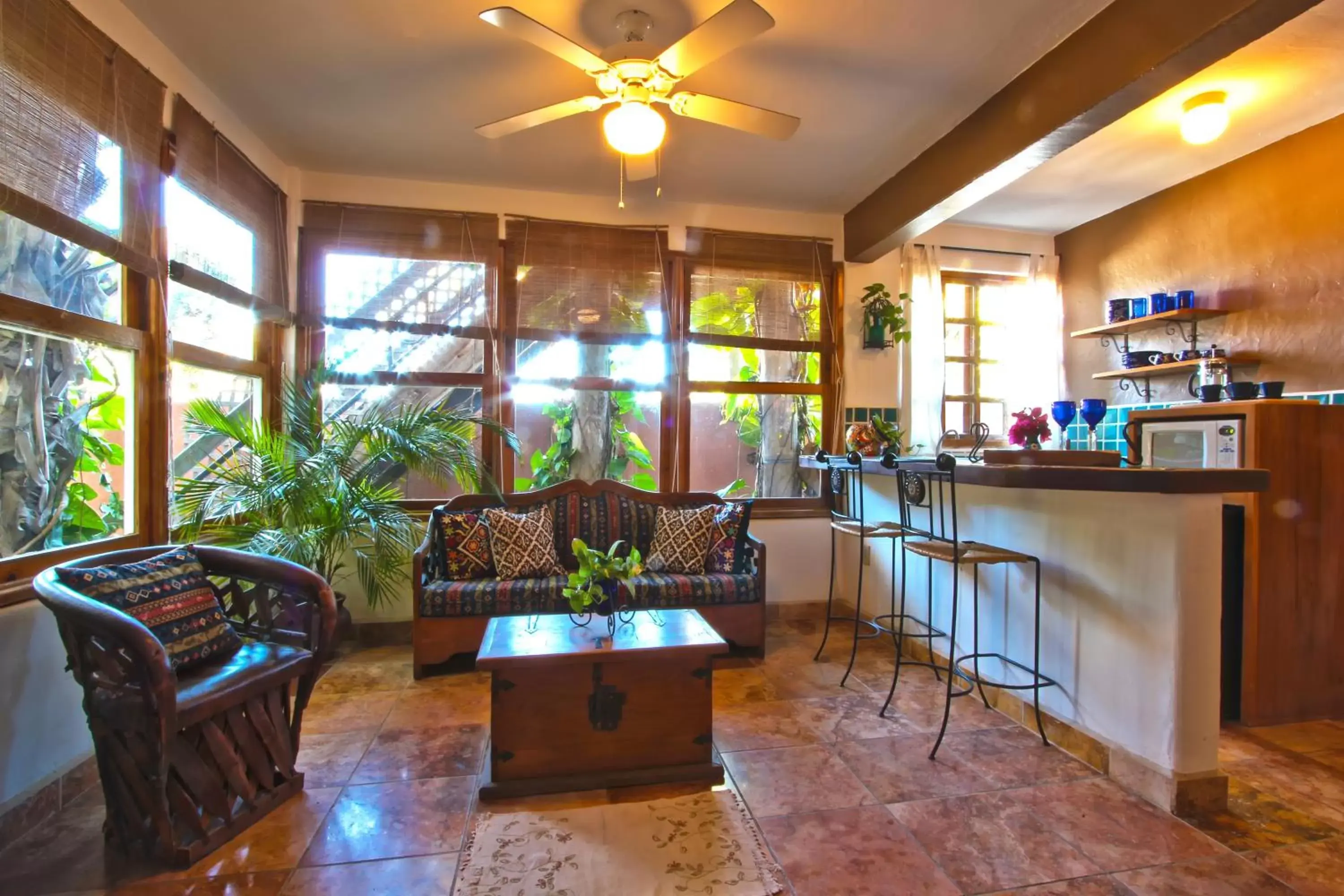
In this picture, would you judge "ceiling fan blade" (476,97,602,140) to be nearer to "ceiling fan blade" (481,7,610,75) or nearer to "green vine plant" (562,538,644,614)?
"ceiling fan blade" (481,7,610,75)

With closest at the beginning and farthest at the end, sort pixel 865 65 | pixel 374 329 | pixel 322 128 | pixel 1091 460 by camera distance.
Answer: pixel 1091 460, pixel 865 65, pixel 322 128, pixel 374 329

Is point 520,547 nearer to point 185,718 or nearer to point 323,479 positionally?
point 323,479

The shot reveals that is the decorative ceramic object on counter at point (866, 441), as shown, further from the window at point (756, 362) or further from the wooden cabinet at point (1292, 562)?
the wooden cabinet at point (1292, 562)

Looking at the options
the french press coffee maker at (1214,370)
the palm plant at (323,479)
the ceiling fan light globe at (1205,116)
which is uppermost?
the ceiling fan light globe at (1205,116)

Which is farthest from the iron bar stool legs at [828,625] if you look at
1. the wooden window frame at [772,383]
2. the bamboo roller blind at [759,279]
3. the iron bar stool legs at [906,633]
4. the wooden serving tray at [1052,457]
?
the bamboo roller blind at [759,279]

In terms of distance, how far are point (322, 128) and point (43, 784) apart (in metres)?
2.91

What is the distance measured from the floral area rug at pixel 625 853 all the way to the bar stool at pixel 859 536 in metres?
1.02

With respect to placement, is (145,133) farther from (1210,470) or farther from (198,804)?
(1210,470)

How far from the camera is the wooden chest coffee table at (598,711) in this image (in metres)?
2.01

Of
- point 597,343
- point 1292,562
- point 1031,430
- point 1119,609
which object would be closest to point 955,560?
point 1119,609

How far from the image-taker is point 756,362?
4164 millimetres

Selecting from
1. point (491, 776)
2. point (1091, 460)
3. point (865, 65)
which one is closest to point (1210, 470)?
point (1091, 460)

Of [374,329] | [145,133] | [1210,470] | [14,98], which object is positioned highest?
[145,133]

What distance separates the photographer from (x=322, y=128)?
309cm
